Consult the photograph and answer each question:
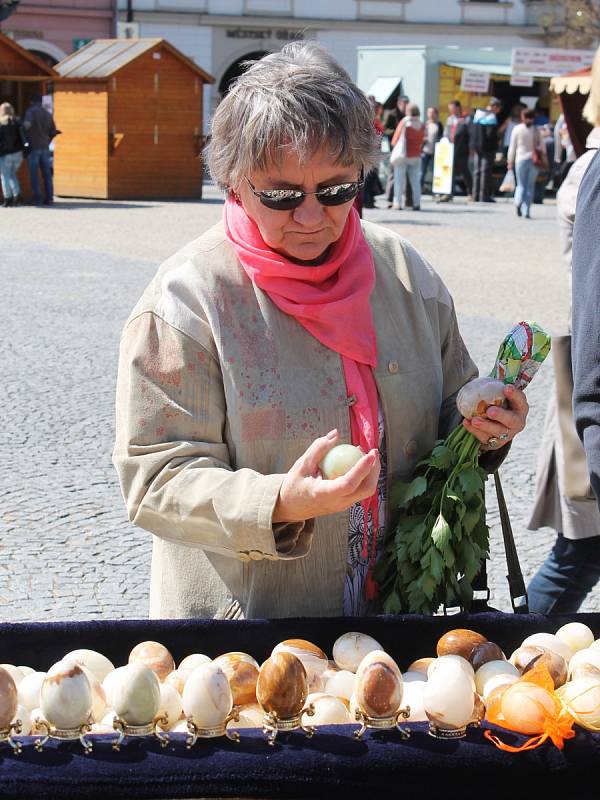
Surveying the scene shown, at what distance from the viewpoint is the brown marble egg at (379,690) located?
1.79 metres

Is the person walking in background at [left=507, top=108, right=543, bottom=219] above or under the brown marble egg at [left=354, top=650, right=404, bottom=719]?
above

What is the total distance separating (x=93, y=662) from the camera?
195 centimetres

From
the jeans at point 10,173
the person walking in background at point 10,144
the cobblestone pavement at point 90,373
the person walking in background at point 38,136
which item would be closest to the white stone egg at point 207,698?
the cobblestone pavement at point 90,373

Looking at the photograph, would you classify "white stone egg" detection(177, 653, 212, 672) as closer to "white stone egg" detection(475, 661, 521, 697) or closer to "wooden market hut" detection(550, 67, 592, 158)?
"white stone egg" detection(475, 661, 521, 697)

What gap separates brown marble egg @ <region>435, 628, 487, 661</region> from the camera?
2.04 m

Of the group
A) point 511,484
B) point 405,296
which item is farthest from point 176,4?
point 405,296

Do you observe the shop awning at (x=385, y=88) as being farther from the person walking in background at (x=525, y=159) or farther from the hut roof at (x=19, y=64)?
the hut roof at (x=19, y=64)

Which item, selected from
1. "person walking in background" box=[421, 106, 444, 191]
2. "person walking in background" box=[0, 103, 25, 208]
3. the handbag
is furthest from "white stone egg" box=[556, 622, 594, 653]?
"person walking in background" box=[421, 106, 444, 191]

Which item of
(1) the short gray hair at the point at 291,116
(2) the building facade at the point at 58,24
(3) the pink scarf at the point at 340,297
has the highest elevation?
(2) the building facade at the point at 58,24

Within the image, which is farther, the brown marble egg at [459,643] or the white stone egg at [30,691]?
the brown marble egg at [459,643]

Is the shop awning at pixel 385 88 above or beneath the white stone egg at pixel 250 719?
above

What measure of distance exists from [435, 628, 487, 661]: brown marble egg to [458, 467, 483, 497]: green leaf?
0.26m

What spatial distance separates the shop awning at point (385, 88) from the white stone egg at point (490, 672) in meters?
29.1

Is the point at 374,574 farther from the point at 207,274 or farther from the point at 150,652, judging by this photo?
the point at 207,274
